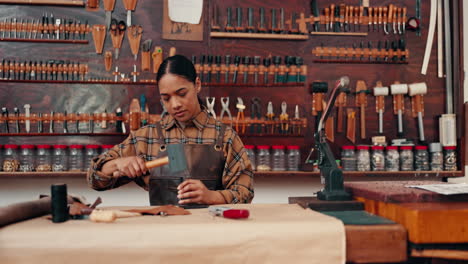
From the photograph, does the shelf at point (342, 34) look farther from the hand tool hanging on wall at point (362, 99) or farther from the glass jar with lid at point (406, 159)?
the glass jar with lid at point (406, 159)

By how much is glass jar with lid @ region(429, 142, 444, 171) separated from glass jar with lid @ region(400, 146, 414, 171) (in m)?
0.23

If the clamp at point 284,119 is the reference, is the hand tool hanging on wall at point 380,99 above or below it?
above

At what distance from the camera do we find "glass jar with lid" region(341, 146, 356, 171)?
436 cm

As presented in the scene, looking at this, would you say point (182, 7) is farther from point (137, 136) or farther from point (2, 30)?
point (137, 136)

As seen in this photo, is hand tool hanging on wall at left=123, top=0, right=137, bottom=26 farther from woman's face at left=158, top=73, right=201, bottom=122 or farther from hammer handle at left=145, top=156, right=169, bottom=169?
hammer handle at left=145, top=156, right=169, bottom=169

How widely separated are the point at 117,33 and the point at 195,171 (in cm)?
230

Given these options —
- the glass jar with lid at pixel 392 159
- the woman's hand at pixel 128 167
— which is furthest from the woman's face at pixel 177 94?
the glass jar with lid at pixel 392 159

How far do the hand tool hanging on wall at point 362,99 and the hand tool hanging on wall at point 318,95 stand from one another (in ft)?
1.18

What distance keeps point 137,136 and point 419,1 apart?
11.7ft

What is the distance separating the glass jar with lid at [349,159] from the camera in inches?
172

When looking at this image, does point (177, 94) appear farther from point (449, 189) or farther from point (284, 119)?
point (284, 119)

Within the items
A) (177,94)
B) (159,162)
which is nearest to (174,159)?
(159,162)

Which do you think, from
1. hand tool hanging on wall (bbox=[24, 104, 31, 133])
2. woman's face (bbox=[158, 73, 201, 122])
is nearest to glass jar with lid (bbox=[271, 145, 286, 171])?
woman's face (bbox=[158, 73, 201, 122])

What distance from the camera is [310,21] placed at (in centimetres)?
461
